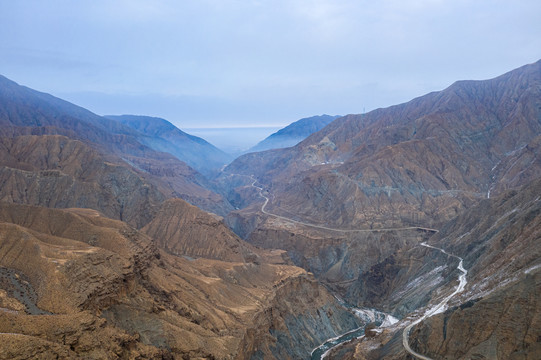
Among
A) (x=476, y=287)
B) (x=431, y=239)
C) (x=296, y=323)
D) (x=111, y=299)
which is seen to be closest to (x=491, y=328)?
(x=476, y=287)

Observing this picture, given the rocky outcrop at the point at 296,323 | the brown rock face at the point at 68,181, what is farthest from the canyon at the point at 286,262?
the brown rock face at the point at 68,181

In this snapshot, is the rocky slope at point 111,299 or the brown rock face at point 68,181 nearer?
the rocky slope at point 111,299

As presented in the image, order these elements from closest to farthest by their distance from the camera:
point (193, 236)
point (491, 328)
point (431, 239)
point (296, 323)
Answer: point (491, 328) → point (296, 323) → point (193, 236) → point (431, 239)

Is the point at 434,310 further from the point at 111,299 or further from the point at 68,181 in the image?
the point at 68,181

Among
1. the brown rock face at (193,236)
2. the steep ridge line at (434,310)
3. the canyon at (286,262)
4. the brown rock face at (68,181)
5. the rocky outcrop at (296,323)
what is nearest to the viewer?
the canyon at (286,262)

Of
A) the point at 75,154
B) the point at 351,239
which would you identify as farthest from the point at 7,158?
the point at 351,239

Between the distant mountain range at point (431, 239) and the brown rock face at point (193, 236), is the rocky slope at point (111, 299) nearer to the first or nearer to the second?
the brown rock face at point (193, 236)

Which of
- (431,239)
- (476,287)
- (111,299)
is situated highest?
(111,299)

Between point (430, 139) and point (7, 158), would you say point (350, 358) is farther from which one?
point (430, 139)
